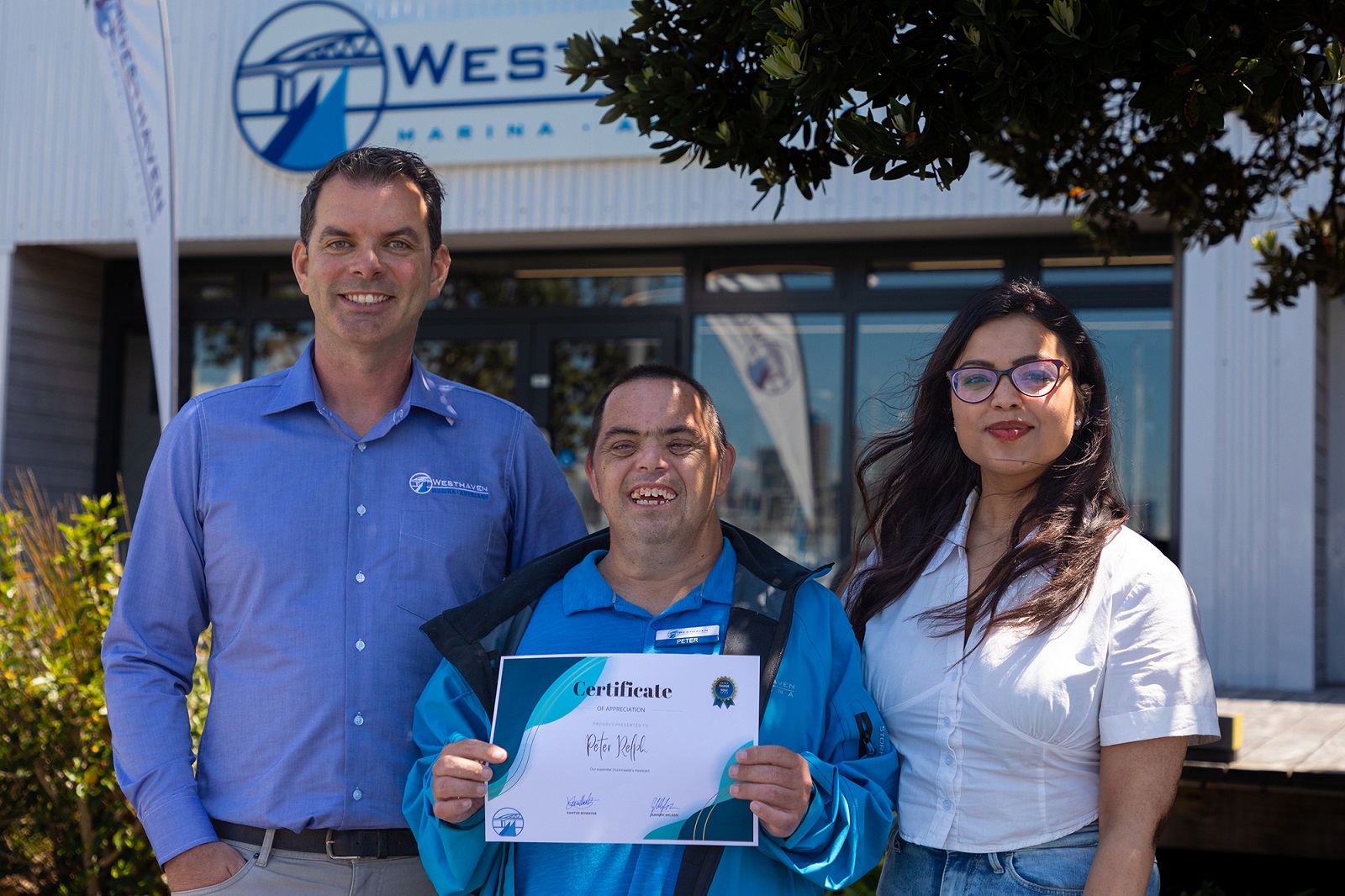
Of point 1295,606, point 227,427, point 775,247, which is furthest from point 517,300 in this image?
point 227,427

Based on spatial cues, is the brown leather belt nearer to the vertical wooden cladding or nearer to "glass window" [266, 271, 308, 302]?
"glass window" [266, 271, 308, 302]

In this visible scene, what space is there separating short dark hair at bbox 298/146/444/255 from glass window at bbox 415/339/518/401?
24.9 ft

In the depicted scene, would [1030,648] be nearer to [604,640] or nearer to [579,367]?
[604,640]

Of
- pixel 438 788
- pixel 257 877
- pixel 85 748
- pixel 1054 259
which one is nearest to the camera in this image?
pixel 438 788

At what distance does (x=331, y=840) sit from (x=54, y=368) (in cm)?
1002

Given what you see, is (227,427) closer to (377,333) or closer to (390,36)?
(377,333)

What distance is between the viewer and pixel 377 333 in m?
2.54

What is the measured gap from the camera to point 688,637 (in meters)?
2.29

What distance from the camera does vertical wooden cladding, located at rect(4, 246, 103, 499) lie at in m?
10.8

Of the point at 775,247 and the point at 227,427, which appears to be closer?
the point at 227,427

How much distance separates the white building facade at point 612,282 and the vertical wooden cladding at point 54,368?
0.02 metres

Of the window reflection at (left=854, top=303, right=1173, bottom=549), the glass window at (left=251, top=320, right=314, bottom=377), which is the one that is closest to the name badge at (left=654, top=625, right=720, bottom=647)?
the window reflection at (left=854, top=303, right=1173, bottom=549)

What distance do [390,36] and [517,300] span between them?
2.31 m
